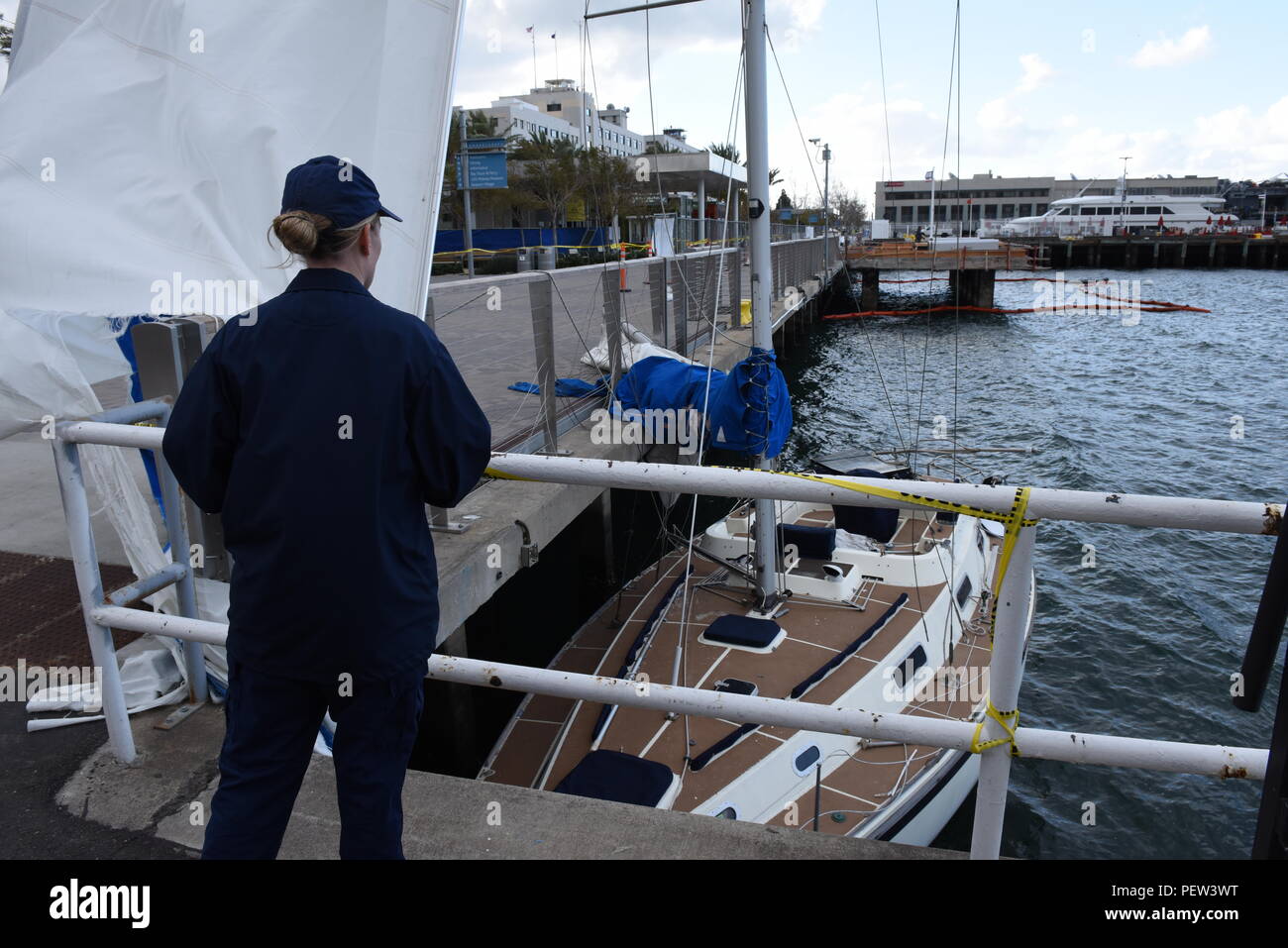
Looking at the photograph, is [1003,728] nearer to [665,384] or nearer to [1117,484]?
[665,384]

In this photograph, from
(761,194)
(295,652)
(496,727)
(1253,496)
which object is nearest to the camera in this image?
(295,652)

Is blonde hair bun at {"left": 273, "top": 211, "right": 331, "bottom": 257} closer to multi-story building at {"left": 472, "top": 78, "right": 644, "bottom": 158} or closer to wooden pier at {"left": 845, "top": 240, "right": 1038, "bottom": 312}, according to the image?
wooden pier at {"left": 845, "top": 240, "right": 1038, "bottom": 312}

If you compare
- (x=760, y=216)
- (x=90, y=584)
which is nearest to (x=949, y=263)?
(x=760, y=216)

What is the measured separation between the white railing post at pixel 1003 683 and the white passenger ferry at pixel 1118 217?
400ft

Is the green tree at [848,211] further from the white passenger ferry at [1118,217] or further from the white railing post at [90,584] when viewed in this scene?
the white railing post at [90,584]

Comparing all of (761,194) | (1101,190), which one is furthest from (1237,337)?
(1101,190)

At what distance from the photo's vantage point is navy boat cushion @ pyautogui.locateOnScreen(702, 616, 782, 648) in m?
8.63

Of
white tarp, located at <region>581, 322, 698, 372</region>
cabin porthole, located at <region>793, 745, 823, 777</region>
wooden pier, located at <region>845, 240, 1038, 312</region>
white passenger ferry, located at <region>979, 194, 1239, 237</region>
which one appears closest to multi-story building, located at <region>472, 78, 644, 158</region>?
wooden pier, located at <region>845, 240, 1038, 312</region>

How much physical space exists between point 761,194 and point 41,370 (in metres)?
7.12

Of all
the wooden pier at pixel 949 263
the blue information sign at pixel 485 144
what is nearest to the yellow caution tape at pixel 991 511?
the blue information sign at pixel 485 144

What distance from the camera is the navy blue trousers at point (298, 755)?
2.18 m

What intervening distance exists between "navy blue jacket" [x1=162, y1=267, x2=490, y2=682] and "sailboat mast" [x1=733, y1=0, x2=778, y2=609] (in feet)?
23.4

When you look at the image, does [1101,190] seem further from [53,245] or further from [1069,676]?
[53,245]

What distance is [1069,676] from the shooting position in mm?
11945
